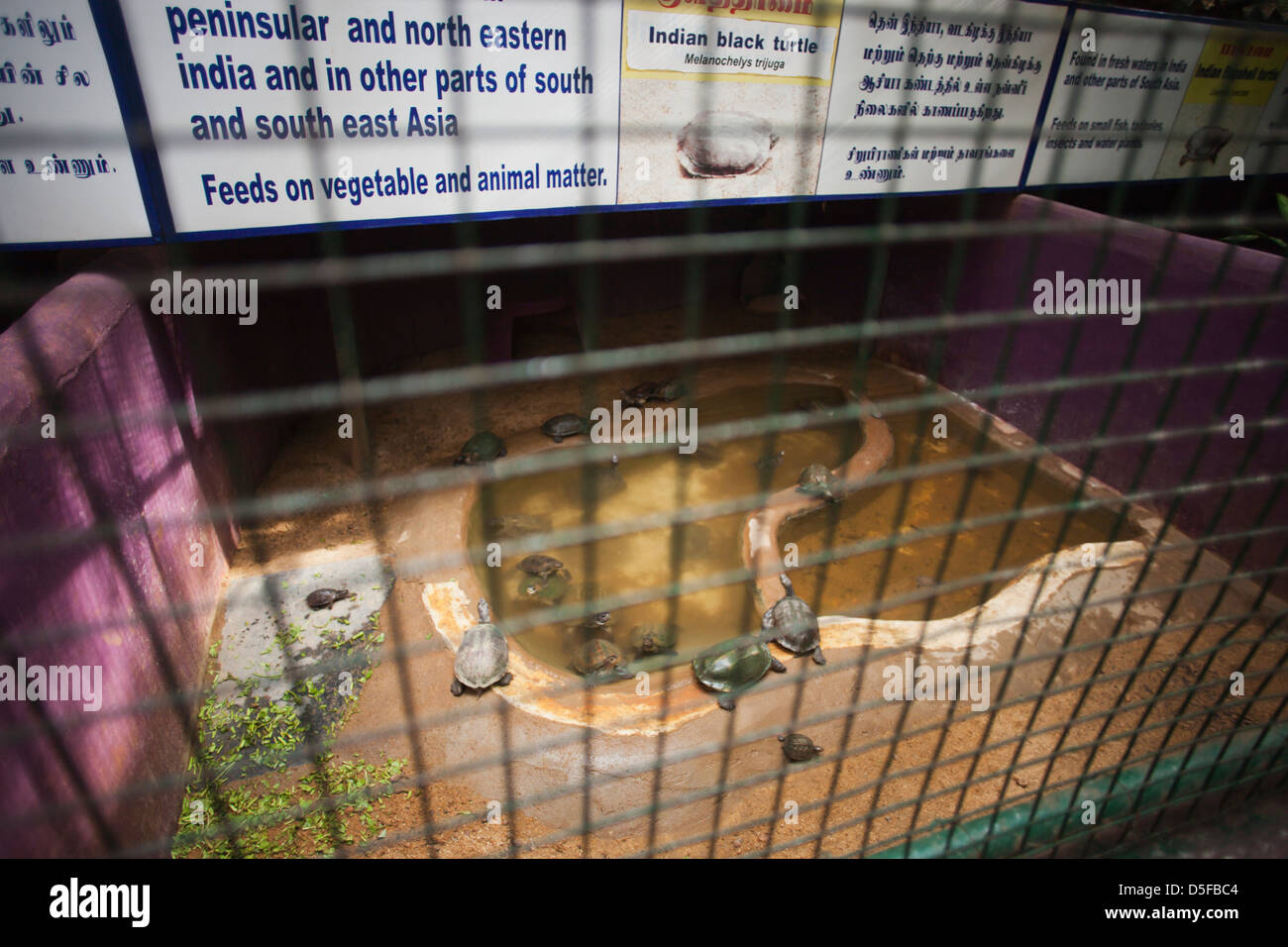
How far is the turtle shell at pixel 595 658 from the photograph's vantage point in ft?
11.6

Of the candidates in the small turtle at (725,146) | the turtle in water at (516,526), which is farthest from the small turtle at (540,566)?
the small turtle at (725,146)

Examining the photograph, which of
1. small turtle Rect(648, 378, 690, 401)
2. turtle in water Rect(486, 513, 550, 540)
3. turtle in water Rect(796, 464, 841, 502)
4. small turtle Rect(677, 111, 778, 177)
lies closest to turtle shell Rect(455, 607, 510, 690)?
turtle in water Rect(486, 513, 550, 540)

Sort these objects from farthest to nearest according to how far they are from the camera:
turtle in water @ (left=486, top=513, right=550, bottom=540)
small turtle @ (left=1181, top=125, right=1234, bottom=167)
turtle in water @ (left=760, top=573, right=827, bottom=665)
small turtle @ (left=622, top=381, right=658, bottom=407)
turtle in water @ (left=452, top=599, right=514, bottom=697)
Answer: small turtle @ (left=622, top=381, right=658, bottom=407)
small turtle @ (left=1181, top=125, right=1234, bottom=167)
turtle in water @ (left=486, top=513, right=550, bottom=540)
turtle in water @ (left=760, top=573, right=827, bottom=665)
turtle in water @ (left=452, top=599, right=514, bottom=697)

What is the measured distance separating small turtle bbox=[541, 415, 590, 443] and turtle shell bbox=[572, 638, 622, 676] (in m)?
1.88

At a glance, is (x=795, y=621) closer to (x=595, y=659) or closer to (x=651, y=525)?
(x=595, y=659)

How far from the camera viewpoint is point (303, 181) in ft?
9.68

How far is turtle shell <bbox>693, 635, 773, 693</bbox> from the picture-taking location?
3.33 m

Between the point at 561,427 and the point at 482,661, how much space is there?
2.22 metres

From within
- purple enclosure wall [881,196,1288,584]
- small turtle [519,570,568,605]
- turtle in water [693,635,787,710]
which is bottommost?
small turtle [519,570,568,605]

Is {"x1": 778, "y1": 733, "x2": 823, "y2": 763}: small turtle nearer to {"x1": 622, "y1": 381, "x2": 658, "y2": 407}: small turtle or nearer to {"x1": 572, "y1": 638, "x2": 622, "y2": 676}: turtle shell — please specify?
{"x1": 572, "y1": 638, "x2": 622, "y2": 676}: turtle shell

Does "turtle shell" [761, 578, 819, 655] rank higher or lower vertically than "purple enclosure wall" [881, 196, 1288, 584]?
lower

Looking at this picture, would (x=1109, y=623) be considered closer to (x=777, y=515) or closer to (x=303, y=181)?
(x=777, y=515)

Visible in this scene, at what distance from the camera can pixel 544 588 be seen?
411cm

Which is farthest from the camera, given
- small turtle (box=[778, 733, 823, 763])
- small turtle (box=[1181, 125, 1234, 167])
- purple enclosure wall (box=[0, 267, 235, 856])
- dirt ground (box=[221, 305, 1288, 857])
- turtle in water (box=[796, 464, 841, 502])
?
small turtle (box=[1181, 125, 1234, 167])
